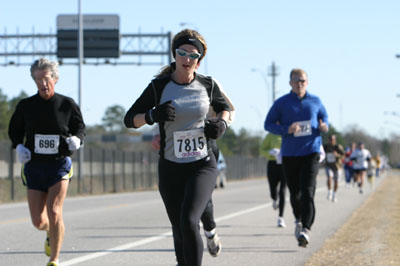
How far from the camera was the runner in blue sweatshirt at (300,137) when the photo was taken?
10172 millimetres

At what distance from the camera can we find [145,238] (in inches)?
454

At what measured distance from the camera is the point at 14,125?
26.1 feet

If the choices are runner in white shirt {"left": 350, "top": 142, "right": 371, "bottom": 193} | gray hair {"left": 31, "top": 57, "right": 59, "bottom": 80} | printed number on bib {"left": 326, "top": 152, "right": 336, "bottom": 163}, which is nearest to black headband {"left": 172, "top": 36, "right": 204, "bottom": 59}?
gray hair {"left": 31, "top": 57, "right": 59, "bottom": 80}

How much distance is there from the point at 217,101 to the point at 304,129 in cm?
359

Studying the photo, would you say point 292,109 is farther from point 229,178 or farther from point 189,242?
point 229,178

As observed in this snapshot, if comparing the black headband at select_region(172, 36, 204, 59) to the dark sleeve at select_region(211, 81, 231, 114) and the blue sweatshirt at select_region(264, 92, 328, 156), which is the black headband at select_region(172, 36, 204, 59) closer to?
the dark sleeve at select_region(211, 81, 231, 114)

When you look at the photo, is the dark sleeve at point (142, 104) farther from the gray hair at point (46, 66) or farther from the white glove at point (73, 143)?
the gray hair at point (46, 66)

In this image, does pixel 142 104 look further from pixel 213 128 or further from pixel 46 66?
pixel 46 66

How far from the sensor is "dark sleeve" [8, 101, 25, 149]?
7891mm

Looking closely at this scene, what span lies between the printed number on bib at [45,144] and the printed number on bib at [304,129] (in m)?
3.51

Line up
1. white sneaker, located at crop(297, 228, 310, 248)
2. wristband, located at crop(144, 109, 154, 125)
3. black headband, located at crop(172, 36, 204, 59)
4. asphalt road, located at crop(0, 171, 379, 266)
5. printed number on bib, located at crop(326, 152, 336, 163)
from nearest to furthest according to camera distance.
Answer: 1. wristband, located at crop(144, 109, 154, 125)
2. black headband, located at crop(172, 36, 204, 59)
3. asphalt road, located at crop(0, 171, 379, 266)
4. white sneaker, located at crop(297, 228, 310, 248)
5. printed number on bib, located at crop(326, 152, 336, 163)

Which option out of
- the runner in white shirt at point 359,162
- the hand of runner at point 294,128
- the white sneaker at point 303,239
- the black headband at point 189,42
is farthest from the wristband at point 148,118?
the runner in white shirt at point 359,162

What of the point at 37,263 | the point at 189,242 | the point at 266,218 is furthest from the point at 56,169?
the point at 266,218

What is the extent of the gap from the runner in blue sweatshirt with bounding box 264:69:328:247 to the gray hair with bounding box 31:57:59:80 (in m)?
3.45
